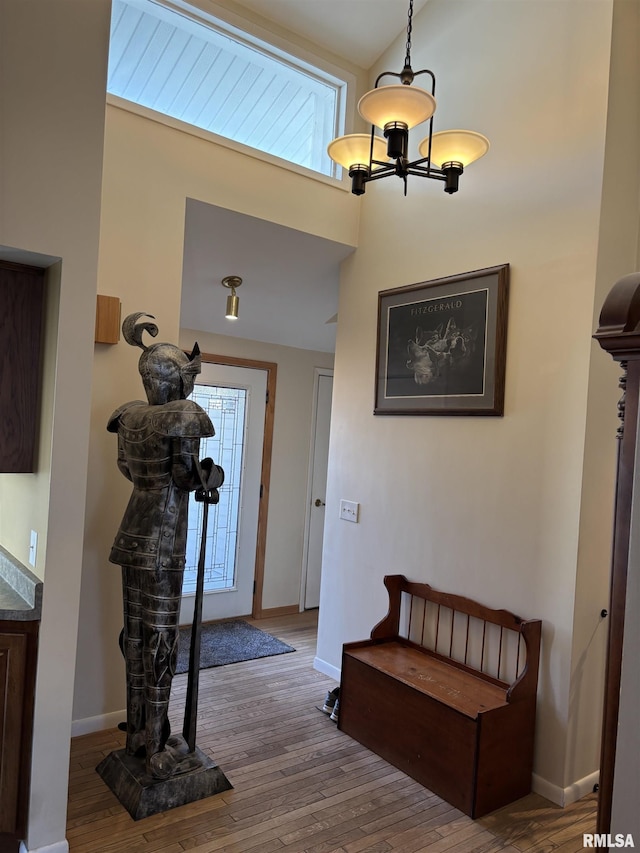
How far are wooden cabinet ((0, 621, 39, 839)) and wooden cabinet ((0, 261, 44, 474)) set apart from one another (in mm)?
568

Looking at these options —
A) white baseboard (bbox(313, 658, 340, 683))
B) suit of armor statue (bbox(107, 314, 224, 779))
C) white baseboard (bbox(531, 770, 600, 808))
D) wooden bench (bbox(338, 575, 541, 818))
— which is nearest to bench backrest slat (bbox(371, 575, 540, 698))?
wooden bench (bbox(338, 575, 541, 818))

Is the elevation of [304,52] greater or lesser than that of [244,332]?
greater

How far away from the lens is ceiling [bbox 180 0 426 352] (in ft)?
10.8

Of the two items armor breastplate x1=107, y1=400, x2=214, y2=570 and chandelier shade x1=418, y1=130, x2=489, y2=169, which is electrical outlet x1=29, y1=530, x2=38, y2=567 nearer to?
armor breastplate x1=107, y1=400, x2=214, y2=570

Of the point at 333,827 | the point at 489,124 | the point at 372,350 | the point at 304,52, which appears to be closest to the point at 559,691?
the point at 333,827

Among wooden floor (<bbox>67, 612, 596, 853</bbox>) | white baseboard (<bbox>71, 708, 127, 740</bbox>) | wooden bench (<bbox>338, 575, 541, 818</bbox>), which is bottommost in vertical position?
wooden floor (<bbox>67, 612, 596, 853</bbox>)

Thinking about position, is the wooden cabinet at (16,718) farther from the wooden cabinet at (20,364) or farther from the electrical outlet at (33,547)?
the wooden cabinet at (20,364)

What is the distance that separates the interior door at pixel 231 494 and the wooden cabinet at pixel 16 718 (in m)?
2.39

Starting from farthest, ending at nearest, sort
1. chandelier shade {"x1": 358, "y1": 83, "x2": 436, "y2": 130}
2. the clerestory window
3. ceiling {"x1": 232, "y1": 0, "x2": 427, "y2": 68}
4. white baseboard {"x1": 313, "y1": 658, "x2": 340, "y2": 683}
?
white baseboard {"x1": 313, "y1": 658, "x2": 340, "y2": 683} < ceiling {"x1": 232, "y1": 0, "x2": 427, "y2": 68} < the clerestory window < chandelier shade {"x1": 358, "y1": 83, "x2": 436, "y2": 130}

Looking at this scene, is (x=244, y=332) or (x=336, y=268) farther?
(x=244, y=332)

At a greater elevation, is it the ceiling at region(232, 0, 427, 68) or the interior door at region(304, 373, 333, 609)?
the ceiling at region(232, 0, 427, 68)

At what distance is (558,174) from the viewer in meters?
2.64

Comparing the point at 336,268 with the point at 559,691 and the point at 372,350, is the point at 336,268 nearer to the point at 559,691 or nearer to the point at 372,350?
the point at 372,350

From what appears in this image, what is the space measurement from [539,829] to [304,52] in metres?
3.98
